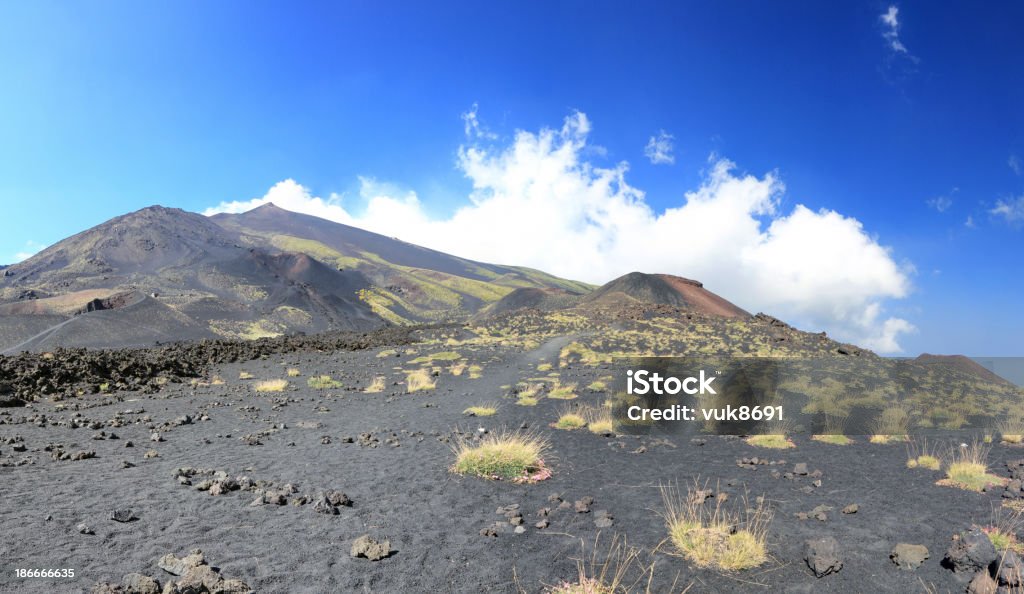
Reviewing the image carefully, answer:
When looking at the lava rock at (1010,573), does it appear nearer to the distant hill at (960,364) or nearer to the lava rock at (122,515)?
the lava rock at (122,515)

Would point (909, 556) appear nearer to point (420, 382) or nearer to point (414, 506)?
point (414, 506)

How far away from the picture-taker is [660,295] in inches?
2489

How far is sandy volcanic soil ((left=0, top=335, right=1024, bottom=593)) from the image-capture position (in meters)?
4.70

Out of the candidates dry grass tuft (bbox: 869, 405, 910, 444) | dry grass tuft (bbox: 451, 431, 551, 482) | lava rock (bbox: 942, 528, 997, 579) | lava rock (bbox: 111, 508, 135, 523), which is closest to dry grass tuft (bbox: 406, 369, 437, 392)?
dry grass tuft (bbox: 451, 431, 551, 482)

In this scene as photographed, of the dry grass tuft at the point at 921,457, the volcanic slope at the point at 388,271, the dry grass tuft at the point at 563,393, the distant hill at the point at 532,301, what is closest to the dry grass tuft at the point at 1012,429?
the dry grass tuft at the point at 921,457

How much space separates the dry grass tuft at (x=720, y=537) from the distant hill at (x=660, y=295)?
52.5 meters

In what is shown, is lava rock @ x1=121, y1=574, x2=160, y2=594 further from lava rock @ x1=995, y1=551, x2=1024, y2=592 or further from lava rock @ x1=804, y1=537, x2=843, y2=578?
lava rock @ x1=995, y1=551, x2=1024, y2=592

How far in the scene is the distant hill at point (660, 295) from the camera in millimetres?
61531

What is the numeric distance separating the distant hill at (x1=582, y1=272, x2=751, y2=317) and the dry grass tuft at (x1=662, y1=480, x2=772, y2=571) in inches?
2065

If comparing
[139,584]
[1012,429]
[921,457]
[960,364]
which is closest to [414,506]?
[139,584]

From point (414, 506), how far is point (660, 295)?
60216mm

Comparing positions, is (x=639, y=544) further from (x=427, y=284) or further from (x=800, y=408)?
(x=427, y=284)

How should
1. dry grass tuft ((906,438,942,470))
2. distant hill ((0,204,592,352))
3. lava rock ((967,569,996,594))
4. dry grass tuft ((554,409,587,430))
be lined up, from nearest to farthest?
lava rock ((967,569,996,594)) < dry grass tuft ((906,438,942,470)) < dry grass tuft ((554,409,587,430)) < distant hill ((0,204,592,352))

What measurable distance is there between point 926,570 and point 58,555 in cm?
835
